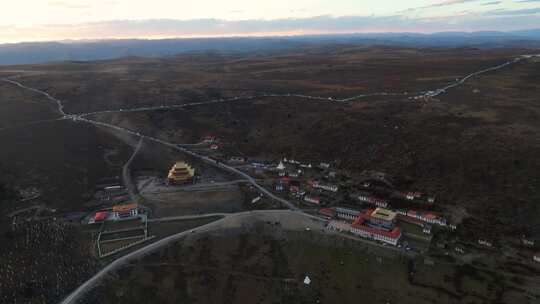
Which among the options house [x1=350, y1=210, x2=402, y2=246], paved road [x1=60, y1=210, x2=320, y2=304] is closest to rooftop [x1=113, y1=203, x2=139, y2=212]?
paved road [x1=60, y1=210, x2=320, y2=304]

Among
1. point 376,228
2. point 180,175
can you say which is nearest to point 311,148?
point 180,175

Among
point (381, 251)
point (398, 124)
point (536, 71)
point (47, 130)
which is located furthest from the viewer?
point (536, 71)

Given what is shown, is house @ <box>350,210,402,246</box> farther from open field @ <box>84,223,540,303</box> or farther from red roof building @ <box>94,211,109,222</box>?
red roof building @ <box>94,211,109,222</box>

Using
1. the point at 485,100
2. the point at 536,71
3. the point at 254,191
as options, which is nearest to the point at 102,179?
the point at 254,191

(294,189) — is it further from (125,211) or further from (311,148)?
(125,211)

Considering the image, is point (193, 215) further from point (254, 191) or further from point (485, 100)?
point (485, 100)

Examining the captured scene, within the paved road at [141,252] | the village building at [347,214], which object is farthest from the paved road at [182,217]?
the village building at [347,214]
